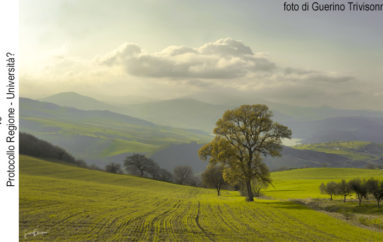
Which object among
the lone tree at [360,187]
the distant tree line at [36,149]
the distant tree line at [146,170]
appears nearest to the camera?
the lone tree at [360,187]

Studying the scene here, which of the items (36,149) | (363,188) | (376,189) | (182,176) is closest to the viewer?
(376,189)

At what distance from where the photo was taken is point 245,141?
1779 inches

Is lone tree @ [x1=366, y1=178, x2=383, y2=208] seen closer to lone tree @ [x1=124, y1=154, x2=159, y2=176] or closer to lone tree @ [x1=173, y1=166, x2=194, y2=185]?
lone tree @ [x1=173, y1=166, x2=194, y2=185]

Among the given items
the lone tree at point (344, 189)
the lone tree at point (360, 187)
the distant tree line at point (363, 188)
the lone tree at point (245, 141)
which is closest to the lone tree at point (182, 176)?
the lone tree at point (245, 141)

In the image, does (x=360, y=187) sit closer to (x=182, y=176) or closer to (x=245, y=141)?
(x=245, y=141)

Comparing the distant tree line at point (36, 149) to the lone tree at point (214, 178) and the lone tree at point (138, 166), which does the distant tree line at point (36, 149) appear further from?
the lone tree at point (214, 178)

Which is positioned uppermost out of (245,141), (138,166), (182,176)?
(245,141)

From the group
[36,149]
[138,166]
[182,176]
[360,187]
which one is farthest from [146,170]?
[360,187]

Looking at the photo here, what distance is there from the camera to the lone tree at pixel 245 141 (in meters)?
42.7

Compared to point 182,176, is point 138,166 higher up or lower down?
higher up

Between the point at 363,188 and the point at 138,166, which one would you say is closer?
the point at 363,188

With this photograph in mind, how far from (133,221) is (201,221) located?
20.7 feet

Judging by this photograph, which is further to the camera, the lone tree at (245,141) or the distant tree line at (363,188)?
the lone tree at (245,141)

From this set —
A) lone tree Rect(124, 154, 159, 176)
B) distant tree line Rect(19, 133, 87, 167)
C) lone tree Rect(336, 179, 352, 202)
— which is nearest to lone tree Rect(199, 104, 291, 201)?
lone tree Rect(336, 179, 352, 202)
